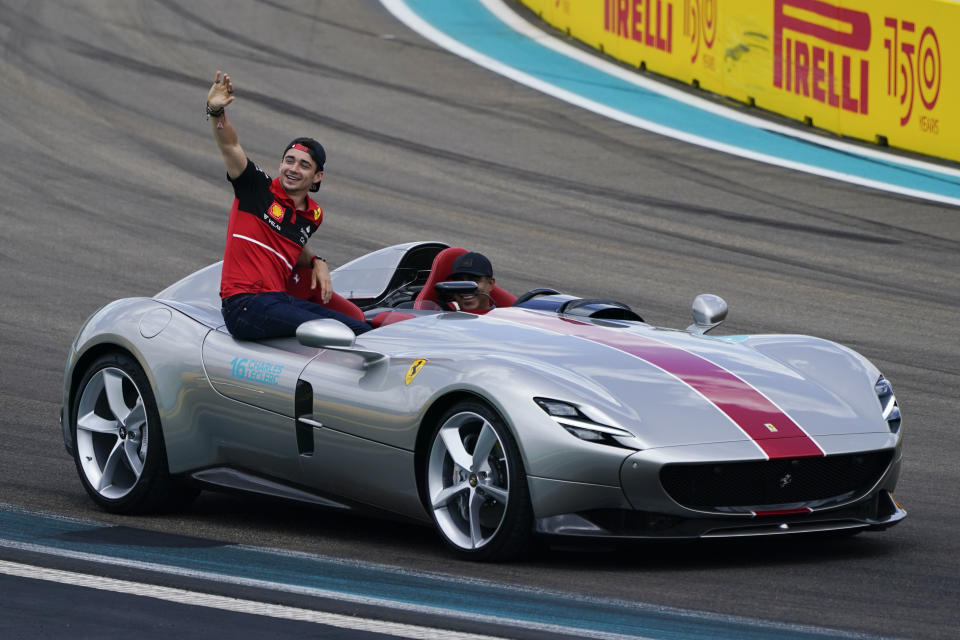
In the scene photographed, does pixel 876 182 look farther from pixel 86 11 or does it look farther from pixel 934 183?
pixel 86 11

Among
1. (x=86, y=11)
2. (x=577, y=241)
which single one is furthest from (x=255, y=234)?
(x=86, y=11)

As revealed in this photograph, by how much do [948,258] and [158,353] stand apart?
28.5 feet

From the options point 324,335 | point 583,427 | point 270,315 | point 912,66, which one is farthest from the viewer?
point 912,66

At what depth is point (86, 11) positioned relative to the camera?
2559cm

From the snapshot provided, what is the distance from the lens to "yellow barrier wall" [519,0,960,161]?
58.3 feet

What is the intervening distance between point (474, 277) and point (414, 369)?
138 cm

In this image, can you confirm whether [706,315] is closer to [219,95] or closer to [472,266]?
[472,266]

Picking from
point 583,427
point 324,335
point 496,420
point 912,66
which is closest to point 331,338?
point 324,335

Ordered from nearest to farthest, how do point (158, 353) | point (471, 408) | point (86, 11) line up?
point (471, 408) → point (158, 353) → point (86, 11)

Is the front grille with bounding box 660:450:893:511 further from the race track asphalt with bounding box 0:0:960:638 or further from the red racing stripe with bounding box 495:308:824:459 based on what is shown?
the race track asphalt with bounding box 0:0:960:638

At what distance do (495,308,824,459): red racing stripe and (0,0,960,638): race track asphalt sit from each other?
482 millimetres

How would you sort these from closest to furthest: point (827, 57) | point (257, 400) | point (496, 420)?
point (496, 420) < point (257, 400) < point (827, 57)

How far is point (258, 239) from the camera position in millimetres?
7926

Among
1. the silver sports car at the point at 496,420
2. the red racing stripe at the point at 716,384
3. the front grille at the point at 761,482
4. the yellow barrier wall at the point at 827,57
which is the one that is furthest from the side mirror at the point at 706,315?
the yellow barrier wall at the point at 827,57
